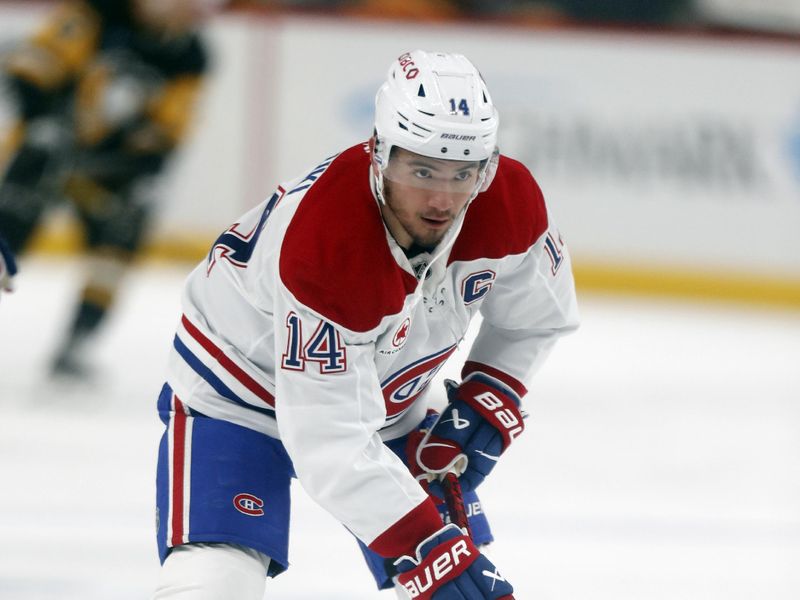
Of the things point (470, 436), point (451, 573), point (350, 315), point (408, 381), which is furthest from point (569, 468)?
point (350, 315)

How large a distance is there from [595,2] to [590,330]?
5.84 feet

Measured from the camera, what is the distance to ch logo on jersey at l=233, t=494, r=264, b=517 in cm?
220

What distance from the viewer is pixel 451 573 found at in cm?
202

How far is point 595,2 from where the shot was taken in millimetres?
6664

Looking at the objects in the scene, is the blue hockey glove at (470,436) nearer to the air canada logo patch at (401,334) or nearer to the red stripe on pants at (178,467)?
the air canada logo patch at (401,334)

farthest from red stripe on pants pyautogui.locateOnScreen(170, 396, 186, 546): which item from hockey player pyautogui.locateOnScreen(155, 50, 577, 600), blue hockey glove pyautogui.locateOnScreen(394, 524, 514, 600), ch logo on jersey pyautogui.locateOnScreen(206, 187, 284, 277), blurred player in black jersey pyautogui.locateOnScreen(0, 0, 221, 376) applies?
blurred player in black jersey pyautogui.locateOnScreen(0, 0, 221, 376)

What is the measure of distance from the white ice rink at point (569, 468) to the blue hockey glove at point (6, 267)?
76 centimetres

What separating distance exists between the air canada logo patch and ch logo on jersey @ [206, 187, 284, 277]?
11.3 inches

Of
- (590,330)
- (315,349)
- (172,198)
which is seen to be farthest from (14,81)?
(315,349)

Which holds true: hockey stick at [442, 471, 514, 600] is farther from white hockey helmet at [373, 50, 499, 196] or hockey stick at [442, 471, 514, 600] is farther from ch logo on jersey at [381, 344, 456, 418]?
white hockey helmet at [373, 50, 499, 196]

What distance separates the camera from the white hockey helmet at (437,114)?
6.40 ft

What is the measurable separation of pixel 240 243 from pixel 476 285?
0.41 meters

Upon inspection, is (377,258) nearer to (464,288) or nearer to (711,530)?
(464,288)

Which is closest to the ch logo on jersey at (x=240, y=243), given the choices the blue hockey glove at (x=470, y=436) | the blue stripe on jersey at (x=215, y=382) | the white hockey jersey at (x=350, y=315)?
the white hockey jersey at (x=350, y=315)
